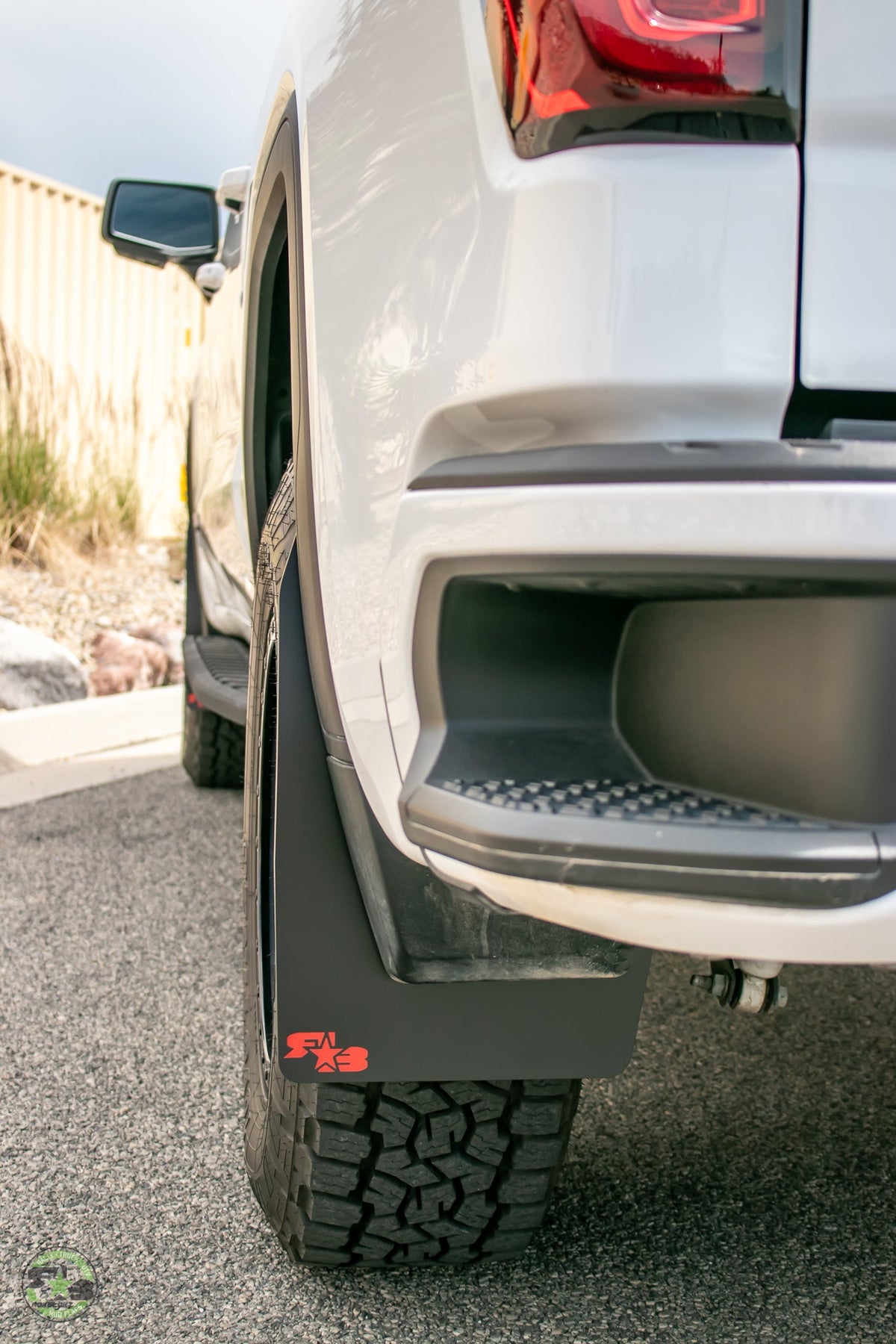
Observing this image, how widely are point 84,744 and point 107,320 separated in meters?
7.77

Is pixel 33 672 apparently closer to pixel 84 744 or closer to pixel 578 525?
pixel 84 744

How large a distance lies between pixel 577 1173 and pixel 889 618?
1.12 metres

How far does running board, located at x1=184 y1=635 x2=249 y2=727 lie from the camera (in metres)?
2.12

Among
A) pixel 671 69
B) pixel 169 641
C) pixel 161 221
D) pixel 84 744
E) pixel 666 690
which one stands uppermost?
pixel 671 69

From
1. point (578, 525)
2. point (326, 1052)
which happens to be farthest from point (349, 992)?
point (578, 525)

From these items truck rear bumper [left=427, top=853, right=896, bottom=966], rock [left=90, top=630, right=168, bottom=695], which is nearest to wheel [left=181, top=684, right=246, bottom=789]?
rock [left=90, top=630, right=168, bottom=695]

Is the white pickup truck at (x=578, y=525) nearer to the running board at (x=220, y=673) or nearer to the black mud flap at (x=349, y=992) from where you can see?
the black mud flap at (x=349, y=992)

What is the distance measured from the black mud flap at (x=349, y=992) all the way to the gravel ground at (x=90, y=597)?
4675mm

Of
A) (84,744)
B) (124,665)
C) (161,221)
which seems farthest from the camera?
(124,665)

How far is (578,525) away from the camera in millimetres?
763

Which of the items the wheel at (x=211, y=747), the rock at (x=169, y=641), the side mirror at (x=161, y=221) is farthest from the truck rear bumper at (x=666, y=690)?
the rock at (x=169, y=641)

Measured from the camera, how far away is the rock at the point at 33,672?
473 centimetres

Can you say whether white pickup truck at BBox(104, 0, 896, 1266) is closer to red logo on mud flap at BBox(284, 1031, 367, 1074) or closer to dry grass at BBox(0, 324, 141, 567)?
red logo on mud flap at BBox(284, 1031, 367, 1074)

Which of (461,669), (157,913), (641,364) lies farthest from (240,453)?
(641,364)
